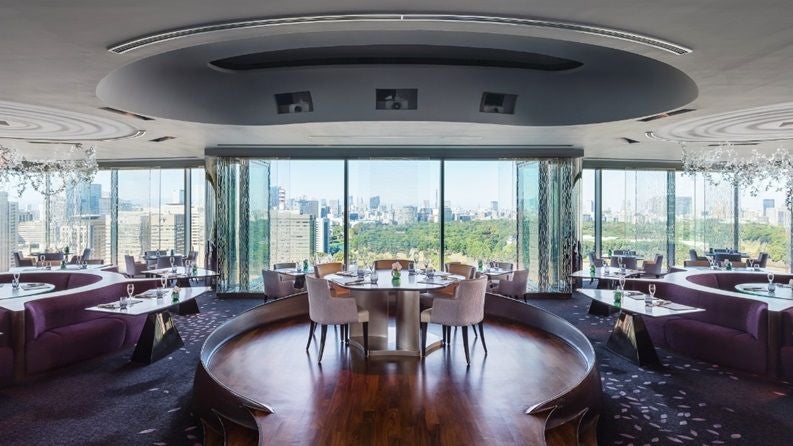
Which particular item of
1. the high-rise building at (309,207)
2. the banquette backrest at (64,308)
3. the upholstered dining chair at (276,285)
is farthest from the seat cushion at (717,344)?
the banquette backrest at (64,308)

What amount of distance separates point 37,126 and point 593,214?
39.5ft

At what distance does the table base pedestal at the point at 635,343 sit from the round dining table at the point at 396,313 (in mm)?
2191

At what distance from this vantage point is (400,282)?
562 cm

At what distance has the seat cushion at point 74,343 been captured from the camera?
4.62 meters

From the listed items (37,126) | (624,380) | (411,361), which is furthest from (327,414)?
(37,126)

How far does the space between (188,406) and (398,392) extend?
1.96 m

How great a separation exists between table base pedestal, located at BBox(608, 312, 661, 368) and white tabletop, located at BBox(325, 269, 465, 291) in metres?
2.19

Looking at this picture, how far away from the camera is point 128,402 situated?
398 centimetres

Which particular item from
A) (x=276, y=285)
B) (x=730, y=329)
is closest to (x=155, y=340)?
(x=276, y=285)

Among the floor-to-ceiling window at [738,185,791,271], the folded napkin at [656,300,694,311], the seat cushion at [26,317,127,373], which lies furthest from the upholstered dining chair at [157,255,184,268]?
the floor-to-ceiling window at [738,185,791,271]

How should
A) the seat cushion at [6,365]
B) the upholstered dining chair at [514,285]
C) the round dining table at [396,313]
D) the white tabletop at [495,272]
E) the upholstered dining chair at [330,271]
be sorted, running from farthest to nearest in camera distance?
the upholstered dining chair at [514,285] → the white tabletop at [495,272] → the upholstered dining chair at [330,271] → the round dining table at [396,313] → the seat cushion at [6,365]

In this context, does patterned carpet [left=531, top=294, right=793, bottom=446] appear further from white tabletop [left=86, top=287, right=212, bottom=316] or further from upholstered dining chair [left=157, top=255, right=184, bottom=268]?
upholstered dining chair [left=157, top=255, right=184, bottom=268]

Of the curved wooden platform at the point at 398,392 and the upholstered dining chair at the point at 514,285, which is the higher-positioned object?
the upholstered dining chair at the point at 514,285

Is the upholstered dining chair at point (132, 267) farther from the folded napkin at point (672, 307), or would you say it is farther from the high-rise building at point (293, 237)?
the folded napkin at point (672, 307)
